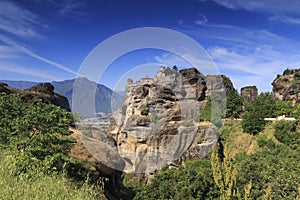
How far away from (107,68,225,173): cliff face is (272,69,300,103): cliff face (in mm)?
12372

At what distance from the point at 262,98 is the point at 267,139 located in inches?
319

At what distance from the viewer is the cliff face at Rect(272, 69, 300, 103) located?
116ft

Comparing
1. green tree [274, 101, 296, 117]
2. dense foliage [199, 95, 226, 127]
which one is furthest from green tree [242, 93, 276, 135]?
dense foliage [199, 95, 226, 127]

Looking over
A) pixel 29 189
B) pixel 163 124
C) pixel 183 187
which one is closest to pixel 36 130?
pixel 29 189

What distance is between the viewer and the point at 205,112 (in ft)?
98.4

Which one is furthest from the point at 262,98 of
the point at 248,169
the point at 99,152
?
the point at 99,152

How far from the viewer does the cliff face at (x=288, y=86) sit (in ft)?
116

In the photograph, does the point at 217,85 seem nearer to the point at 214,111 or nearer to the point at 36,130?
the point at 214,111

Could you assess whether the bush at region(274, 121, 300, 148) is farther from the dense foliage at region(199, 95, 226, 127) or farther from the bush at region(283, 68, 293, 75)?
the bush at region(283, 68, 293, 75)

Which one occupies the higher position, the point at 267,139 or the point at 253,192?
the point at 267,139

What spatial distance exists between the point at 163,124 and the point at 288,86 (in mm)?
23123

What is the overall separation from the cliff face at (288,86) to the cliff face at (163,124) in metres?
12.4

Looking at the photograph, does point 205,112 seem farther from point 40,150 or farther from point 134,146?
point 40,150

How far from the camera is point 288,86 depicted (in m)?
38.2
